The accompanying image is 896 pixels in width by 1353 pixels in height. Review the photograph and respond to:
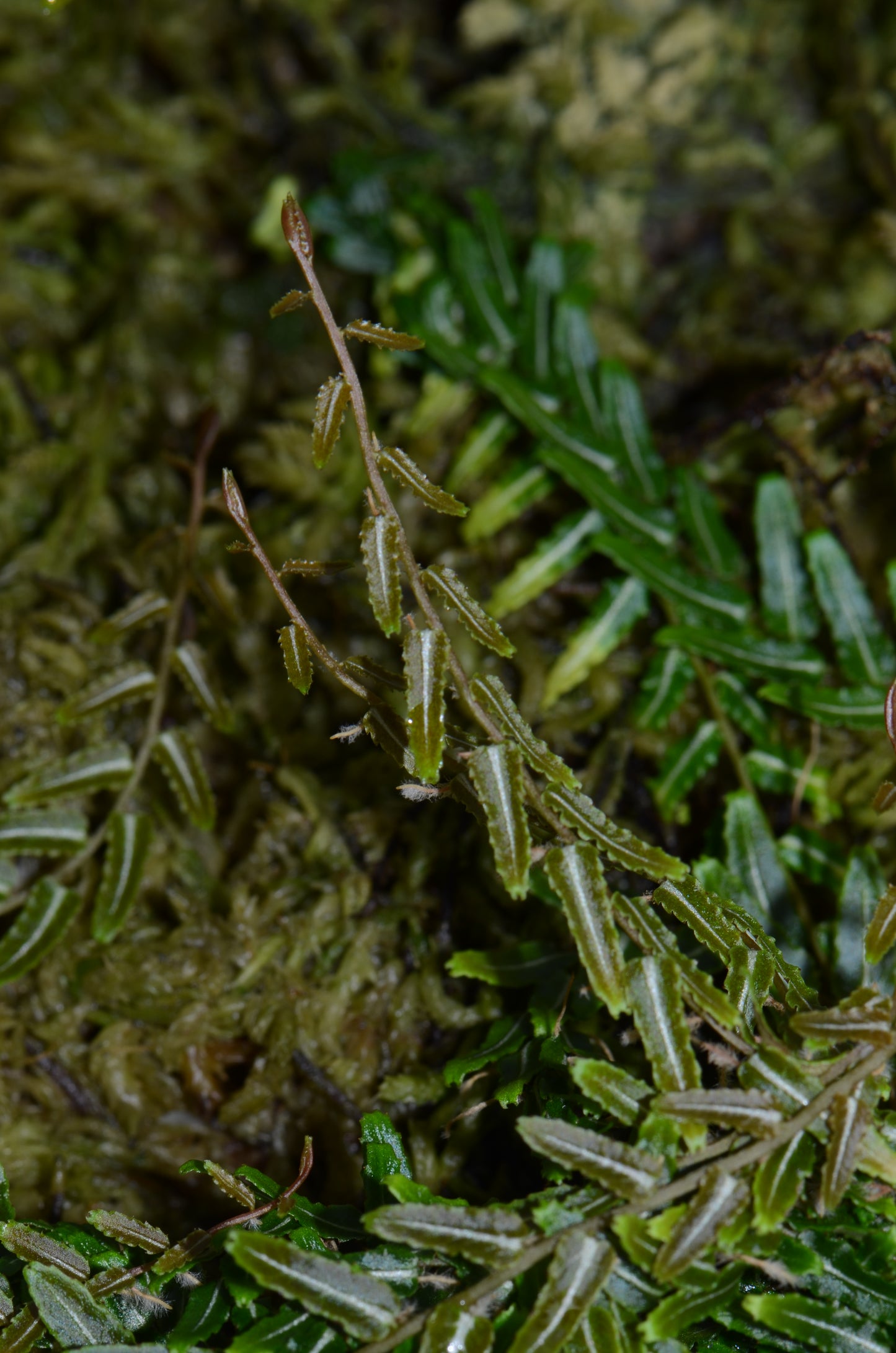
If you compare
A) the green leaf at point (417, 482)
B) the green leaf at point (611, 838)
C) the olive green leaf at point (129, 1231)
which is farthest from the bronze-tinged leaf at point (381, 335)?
the olive green leaf at point (129, 1231)

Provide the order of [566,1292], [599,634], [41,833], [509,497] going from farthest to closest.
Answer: [509,497] → [599,634] → [41,833] → [566,1292]

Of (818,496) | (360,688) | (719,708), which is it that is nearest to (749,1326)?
(360,688)

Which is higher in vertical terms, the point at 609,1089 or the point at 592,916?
the point at 592,916

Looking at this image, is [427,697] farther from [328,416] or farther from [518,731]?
[328,416]

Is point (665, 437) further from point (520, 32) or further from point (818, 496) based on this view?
point (520, 32)

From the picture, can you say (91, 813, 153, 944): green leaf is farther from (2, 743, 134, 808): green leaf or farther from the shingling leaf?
the shingling leaf

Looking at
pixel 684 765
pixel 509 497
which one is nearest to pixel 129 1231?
pixel 684 765

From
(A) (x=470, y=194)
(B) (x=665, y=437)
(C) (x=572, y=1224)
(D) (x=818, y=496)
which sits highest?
(A) (x=470, y=194)

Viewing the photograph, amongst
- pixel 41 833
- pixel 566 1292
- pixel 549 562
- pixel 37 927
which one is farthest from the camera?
pixel 549 562
